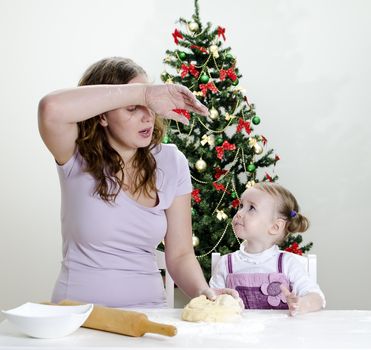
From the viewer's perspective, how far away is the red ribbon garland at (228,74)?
381cm

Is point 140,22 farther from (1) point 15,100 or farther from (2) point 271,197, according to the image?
(2) point 271,197

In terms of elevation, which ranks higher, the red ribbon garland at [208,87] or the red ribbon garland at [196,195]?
the red ribbon garland at [208,87]

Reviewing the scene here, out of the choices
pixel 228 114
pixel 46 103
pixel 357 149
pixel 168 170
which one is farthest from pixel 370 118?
pixel 46 103

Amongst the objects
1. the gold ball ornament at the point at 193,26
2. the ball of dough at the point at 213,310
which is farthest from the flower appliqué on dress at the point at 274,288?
the gold ball ornament at the point at 193,26

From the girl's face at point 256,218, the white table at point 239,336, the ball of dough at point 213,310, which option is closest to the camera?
the white table at point 239,336

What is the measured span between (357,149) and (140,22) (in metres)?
1.77

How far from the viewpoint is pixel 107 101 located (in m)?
1.79

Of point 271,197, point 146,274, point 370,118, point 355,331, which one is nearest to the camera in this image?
point 355,331

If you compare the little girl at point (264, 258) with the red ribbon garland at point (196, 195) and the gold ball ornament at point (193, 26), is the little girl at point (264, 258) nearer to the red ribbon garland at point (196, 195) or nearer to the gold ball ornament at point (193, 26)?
the red ribbon garland at point (196, 195)

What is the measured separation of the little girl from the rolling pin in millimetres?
701

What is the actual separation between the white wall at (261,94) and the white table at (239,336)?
122 inches

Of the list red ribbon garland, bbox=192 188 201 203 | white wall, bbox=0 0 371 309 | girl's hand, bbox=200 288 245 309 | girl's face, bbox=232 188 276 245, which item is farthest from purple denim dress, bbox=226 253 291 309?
white wall, bbox=0 0 371 309

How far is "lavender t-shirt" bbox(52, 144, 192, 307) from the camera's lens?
195 centimetres

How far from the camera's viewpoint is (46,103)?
5.94 ft
